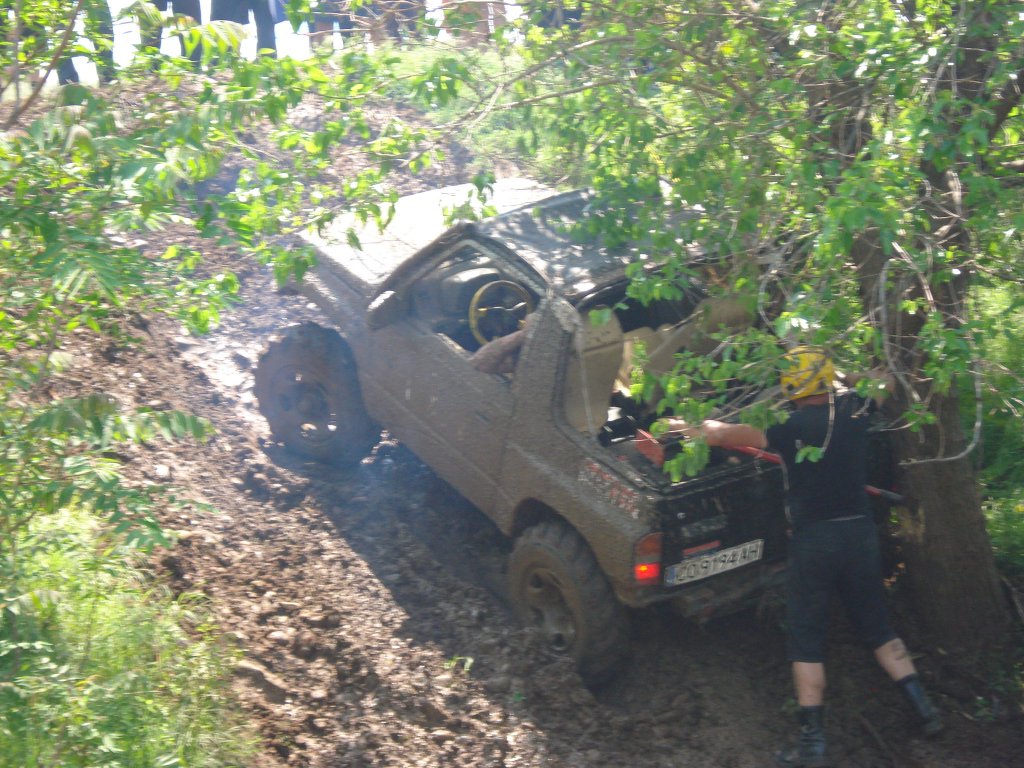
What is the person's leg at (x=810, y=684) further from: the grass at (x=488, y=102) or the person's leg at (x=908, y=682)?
the grass at (x=488, y=102)

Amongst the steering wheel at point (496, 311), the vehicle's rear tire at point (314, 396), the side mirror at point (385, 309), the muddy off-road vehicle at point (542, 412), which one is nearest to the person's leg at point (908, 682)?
the muddy off-road vehicle at point (542, 412)

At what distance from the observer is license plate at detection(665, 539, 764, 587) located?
4.48 meters

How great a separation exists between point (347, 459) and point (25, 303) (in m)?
2.89

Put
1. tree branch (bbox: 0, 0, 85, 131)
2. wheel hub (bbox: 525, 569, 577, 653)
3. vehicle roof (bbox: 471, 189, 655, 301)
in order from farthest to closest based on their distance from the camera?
vehicle roof (bbox: 471, 189, 655, 301) → wheel hub (bbox: 525, 569, 577, 653) → tree branch (bbox: 0, 0, 85, 131)

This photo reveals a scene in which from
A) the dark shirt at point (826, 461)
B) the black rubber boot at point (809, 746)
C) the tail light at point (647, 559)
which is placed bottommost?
the black rubber boot at point (809, 746)

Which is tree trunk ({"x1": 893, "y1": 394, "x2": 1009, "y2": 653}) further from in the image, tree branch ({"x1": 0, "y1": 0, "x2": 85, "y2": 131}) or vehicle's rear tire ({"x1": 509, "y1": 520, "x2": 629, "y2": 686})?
tree branch ({"x1": 0, "y1": 0, "x2": 85, "y2": 131})

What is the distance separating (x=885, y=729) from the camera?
4.64 metres

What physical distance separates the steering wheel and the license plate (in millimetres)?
1778

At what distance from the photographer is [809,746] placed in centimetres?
434

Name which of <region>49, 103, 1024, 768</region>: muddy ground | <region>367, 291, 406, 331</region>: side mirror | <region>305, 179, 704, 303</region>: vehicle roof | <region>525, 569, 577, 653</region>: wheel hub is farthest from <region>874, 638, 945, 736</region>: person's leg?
<region>367, 291, 406, 331</region>: side mirror

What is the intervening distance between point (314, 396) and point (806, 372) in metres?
3.53

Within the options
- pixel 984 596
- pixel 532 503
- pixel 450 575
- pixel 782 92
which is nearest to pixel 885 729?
pixel 984 596

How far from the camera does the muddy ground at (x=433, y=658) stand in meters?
4.46

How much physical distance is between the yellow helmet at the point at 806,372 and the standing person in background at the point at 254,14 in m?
7.48
